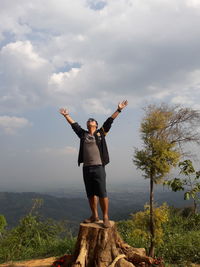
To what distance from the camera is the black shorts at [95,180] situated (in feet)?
19.0

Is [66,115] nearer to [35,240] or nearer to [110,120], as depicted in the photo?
[110,120]

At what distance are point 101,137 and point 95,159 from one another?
54 cm

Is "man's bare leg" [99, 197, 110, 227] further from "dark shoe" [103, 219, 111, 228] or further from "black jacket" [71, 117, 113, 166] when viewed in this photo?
"black jacket" [71, 117, 113, 166]

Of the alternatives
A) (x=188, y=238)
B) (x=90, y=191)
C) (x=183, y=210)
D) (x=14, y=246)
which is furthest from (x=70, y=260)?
(x=183, y=210)

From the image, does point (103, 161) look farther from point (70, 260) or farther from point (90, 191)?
point (70, 260)

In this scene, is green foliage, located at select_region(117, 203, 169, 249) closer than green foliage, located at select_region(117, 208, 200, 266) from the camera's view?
Yes

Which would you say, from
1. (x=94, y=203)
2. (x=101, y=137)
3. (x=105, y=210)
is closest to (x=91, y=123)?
(x=101, y=137)

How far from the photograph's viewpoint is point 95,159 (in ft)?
19.7

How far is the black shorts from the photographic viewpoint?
5.80 metres

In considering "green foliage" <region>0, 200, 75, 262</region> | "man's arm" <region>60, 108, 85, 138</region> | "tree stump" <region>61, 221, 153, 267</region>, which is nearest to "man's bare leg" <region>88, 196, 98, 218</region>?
"tree stump" <region>61, 221, 153, 267</region>

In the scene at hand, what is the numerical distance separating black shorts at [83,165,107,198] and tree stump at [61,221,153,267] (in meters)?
0.71

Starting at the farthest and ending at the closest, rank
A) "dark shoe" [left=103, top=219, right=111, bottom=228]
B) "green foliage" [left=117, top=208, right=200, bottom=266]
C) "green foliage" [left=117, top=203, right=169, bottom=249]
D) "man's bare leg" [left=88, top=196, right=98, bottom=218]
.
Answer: "green foliage" [left=117, top=208, right=200, bottom=266]
"green foliage" [left=117, top=203, right=169, bottom=249]
"man's bare leg" [left=88, top=196, right=98, bottom=218]
"dark shoe" [left=103, top=219, right=111, bottom=228]

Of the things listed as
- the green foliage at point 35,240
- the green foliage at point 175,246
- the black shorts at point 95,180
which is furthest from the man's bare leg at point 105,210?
the green foliage at point 35,240

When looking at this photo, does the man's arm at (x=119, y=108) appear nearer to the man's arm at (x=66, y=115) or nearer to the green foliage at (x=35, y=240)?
the man's arm at (x=66, y=115)
